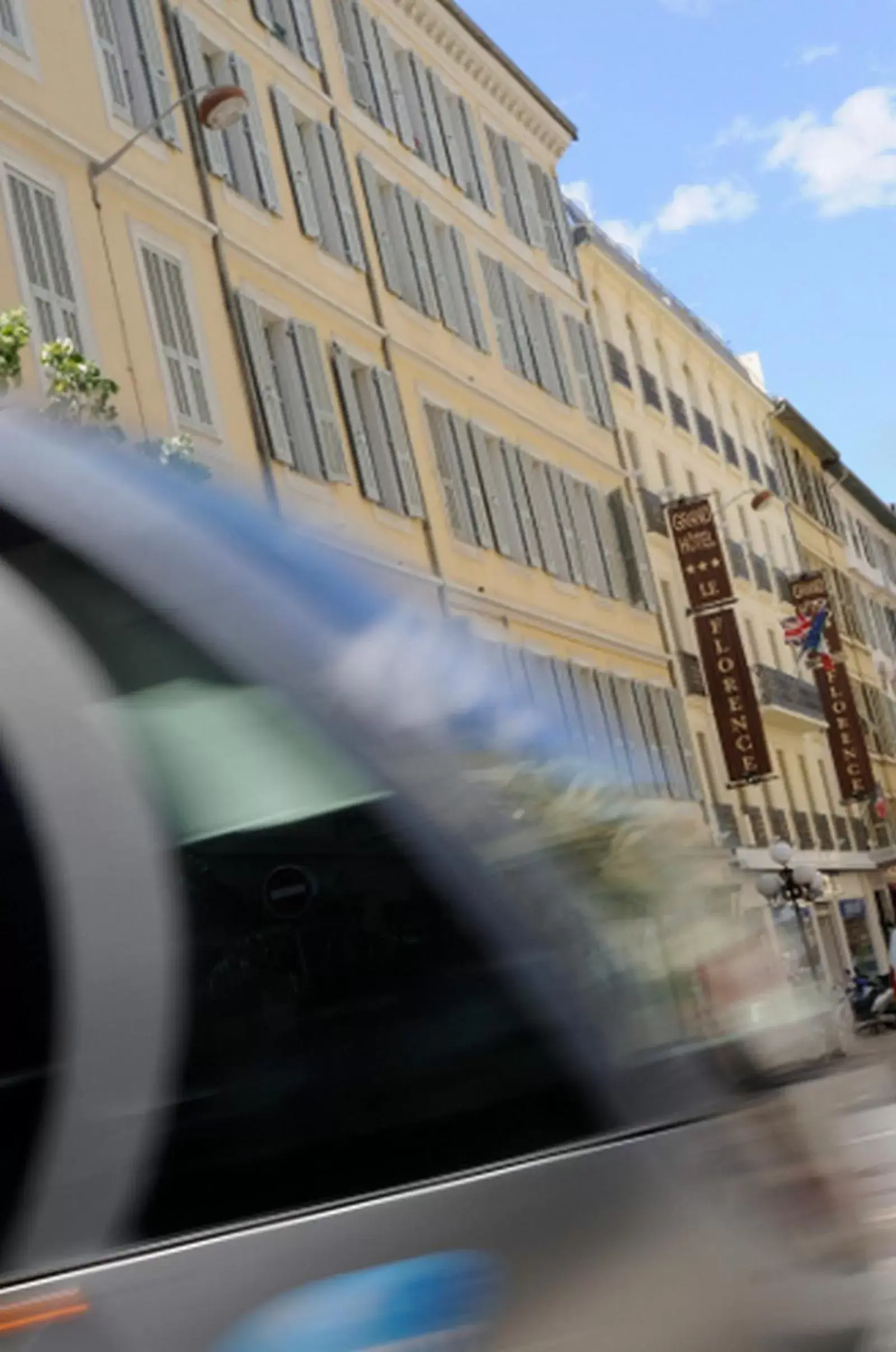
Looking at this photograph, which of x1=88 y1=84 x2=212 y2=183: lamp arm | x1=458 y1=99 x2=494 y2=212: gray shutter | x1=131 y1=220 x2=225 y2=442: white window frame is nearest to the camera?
x1=88 y1=84 x2=212 y2=183: lamp arm

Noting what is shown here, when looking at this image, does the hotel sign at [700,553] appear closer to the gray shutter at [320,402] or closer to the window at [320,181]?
the window at [320,181]

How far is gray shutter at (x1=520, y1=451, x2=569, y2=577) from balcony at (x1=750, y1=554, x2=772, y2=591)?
16.3 metres

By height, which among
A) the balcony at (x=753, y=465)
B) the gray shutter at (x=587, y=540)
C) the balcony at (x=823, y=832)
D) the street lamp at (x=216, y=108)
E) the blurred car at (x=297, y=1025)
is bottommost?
the blurred car at (x=297, y=1025)

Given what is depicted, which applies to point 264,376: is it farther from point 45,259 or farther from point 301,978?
point 301,978

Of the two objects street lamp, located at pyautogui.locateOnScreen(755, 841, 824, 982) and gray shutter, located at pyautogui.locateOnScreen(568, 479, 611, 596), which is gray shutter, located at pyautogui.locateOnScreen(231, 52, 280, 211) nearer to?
gray shutter, located at pyautogui.locateOnScreen(568, 479, 611, 596)

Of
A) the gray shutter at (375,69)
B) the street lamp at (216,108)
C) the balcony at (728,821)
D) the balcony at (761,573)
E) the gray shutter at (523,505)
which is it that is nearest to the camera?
the street lamp at (216,108)

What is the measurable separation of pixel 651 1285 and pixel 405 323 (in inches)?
1135

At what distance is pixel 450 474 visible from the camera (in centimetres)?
3097

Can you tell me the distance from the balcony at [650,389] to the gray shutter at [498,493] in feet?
39.2

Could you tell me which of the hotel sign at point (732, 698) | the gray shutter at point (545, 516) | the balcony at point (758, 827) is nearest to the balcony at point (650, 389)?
the hotel sign at point (732, 698)

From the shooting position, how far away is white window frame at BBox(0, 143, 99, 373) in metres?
20.5

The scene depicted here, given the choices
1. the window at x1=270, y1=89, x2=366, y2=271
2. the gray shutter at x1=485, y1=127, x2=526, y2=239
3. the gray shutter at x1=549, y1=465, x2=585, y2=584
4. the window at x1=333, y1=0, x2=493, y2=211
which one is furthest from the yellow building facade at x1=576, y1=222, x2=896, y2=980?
the window at x1=270, y1=89, x2=366, y2=271

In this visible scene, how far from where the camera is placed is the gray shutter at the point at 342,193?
2897cm

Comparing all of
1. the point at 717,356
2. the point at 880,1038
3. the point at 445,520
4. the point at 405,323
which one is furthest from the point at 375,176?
the point at 717,356
